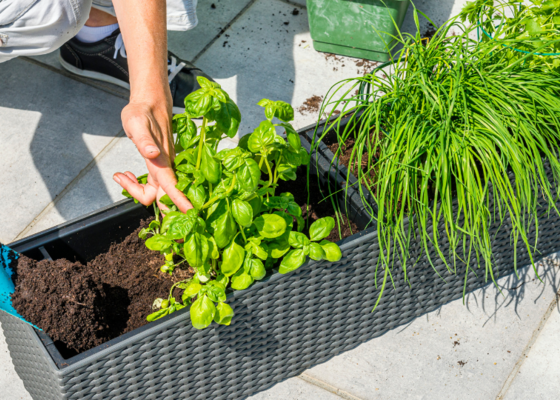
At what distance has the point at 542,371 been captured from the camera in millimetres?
1577

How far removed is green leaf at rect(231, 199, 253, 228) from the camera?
104 cm

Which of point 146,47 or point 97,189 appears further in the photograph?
point 97,189

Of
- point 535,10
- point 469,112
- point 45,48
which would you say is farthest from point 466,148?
point 45,48

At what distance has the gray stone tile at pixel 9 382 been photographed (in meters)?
1.56

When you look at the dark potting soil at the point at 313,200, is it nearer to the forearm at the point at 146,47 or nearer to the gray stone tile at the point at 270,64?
the forearm at the point at 146,47

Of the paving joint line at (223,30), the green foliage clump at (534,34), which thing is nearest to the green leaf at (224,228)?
the green foliage clump at (534,34)

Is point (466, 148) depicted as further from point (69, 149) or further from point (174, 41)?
point (174, 41)

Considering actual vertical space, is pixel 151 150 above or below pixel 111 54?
above

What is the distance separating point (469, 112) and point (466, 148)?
0.11 m

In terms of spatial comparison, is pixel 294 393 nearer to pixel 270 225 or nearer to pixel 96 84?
pixel 270 225

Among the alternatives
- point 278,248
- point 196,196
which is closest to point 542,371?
point 278,248

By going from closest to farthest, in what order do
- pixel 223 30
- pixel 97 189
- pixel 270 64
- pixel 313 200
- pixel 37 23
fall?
pixel 313 200, pixel 37 23, pixel 97 189, pixel 270 64, pixel 223 30

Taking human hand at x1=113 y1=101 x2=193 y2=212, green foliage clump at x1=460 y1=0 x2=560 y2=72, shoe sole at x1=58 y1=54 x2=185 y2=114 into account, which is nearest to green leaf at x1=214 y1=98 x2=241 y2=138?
human hand at x1=113 y1=101 x2=193 y2=212

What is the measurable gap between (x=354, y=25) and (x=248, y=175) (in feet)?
4.94
